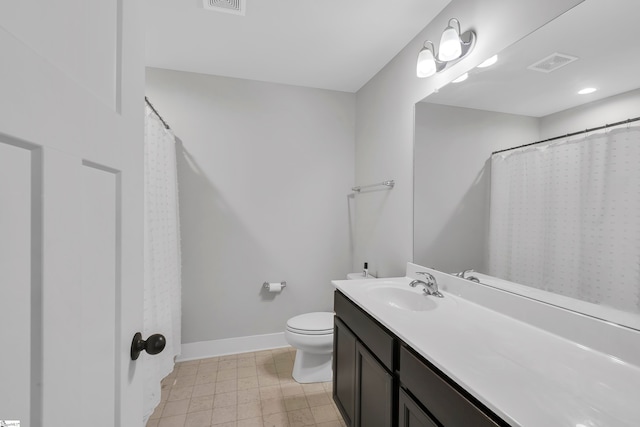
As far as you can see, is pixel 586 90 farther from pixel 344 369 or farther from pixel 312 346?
pixel 312 346

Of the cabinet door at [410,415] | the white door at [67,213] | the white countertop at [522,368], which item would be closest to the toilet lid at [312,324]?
the white countertop at [522,368]

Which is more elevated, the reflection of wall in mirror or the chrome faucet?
the reflection of wall in mirror

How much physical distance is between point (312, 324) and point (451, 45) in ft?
6.37

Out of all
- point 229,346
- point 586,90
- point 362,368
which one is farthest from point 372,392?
point 229,346

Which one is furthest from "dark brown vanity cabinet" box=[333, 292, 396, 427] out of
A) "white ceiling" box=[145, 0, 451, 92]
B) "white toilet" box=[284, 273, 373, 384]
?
"white ceiling" box=[145, 0, 451, 92]

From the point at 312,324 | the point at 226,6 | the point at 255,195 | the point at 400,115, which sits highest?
the point at 226,6

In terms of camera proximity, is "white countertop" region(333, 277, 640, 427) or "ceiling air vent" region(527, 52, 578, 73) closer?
"white countertop" region(333, 277, 640, 427)

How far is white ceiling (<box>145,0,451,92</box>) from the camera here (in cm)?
163

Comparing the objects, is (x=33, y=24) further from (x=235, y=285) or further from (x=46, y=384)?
(x=235, y=285)

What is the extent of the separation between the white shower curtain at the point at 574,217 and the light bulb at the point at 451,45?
57cm

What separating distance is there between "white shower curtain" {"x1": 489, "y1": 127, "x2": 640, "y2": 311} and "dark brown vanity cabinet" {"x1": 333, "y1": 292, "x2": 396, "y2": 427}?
26.3 inches

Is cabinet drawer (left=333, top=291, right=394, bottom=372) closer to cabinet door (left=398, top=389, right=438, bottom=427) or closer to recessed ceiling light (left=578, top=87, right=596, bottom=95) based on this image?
cabinet door (left=398, top=389, right=438, bottom=427)

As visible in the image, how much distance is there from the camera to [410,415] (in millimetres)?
966

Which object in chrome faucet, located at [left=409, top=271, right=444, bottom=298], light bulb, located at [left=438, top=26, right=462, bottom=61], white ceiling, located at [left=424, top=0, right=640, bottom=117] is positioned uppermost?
light bulb, located at [left=438, top=26, right=462, bottom=61]
